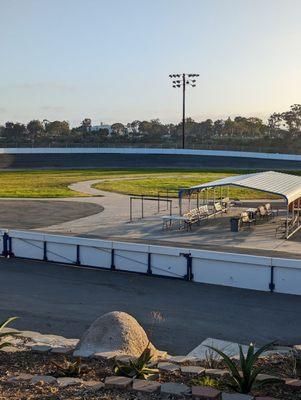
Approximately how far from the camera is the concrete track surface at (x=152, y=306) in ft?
34.8

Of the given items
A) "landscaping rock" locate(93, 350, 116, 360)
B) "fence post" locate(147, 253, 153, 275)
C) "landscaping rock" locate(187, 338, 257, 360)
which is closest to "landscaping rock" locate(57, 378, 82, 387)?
"landscaping rock" locate(93, 350, 116, 360)

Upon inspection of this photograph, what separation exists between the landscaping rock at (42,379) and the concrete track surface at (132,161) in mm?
58042

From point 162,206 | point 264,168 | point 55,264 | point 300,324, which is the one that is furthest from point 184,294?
point 264,168

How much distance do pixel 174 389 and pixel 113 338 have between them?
6.69ft

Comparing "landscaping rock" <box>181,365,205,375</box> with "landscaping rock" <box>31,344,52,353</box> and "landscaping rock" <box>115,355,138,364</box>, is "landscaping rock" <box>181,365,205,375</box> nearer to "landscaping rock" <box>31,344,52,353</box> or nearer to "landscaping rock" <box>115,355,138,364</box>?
"landscaping rock" <box>115,355,138,364</box>

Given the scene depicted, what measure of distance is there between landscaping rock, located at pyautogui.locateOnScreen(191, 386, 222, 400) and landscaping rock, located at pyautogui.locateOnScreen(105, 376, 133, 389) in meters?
0.81

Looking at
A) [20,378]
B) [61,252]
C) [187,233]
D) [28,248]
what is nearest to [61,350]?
[20,378]

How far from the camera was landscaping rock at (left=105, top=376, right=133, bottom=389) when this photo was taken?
252 inches

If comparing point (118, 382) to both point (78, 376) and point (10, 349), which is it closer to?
point (78, 376)

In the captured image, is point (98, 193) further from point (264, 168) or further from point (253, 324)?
point (264, 168)

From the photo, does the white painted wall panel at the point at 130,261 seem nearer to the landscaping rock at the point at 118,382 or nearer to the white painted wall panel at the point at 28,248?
the white painted wall panel at the point at 28,248

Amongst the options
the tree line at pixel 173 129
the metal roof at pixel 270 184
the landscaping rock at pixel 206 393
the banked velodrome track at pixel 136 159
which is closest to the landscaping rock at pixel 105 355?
the landscaping rock at pixel 206 393

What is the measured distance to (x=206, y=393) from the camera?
5.99 m

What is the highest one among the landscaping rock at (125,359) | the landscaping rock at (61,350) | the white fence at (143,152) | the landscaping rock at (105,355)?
the white fence at (143,152)
